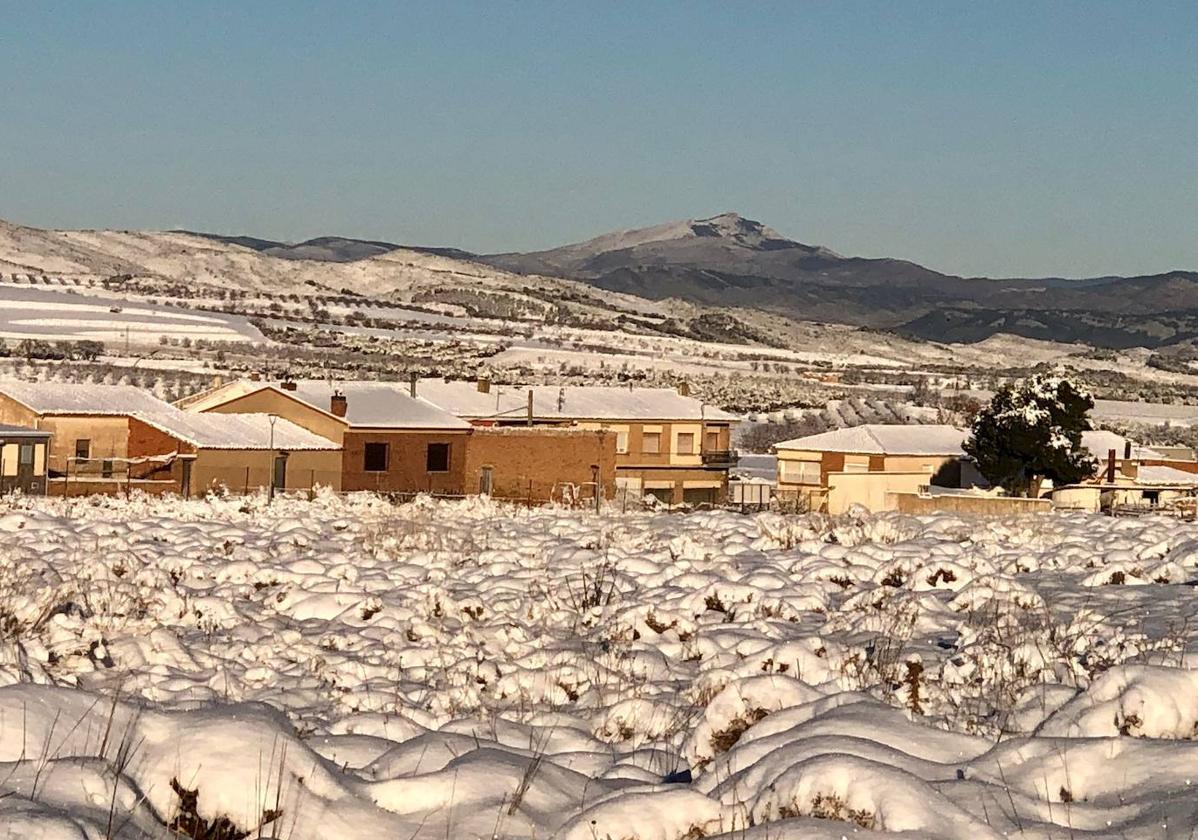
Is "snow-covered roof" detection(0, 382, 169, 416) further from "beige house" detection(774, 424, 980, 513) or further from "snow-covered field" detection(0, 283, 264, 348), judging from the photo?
"snow-covered field" detection(0, 283, 264, 348)

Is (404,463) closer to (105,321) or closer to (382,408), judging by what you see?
(382,408)

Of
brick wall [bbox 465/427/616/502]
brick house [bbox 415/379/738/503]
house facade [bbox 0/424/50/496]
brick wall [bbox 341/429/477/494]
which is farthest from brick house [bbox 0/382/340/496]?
brick house [bbox 415/379/738/503]

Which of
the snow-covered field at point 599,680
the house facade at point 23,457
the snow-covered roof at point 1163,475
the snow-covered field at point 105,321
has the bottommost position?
the snow-covered roof at point 1163,475

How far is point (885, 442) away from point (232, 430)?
32.6 meters

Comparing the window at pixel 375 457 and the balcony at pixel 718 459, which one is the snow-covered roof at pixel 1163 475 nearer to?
the balcony at pixel 718 459

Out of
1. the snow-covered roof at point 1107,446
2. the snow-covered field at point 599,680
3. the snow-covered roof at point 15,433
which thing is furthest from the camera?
the snow-covered roof at point 1107,446

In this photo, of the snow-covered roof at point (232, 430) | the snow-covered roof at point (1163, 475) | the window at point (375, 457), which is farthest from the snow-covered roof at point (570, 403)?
the snow-covered roof at point (1163, 475)

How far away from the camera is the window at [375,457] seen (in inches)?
2341

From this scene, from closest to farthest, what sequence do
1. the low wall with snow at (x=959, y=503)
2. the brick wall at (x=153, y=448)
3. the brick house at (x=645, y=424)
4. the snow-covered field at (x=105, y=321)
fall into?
the low wall with snow at (x=959, y=503)
the brick wall at (x=153, y=448)
the brick house at (x=645, y=424)
the snow-covered field at (x=105, y=321)

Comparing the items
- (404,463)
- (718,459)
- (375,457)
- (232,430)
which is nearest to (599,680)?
(232,430)

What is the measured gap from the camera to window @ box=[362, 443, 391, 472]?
59469 mm

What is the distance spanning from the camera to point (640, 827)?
5.55 m

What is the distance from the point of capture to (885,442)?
235ft

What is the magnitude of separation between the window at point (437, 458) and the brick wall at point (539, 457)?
91cm
